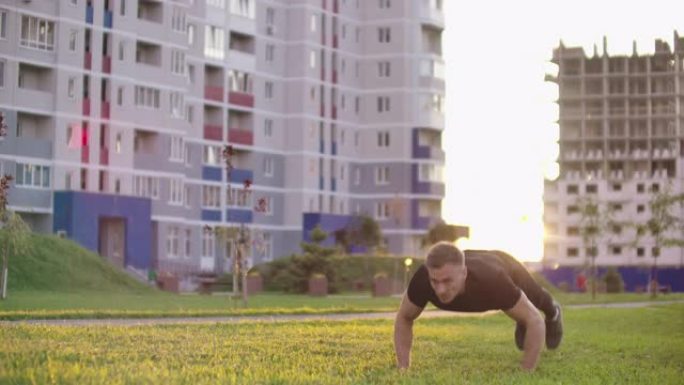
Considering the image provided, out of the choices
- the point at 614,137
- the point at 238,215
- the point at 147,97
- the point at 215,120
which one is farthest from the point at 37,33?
the point at 614,137

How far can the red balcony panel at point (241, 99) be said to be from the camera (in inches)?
4129

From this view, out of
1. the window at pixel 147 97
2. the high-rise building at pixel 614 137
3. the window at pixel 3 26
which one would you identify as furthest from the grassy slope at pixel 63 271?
the high-rise building at pixel 614 137

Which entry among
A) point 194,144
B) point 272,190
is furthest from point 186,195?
point 272,190

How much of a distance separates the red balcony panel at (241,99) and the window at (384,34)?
14.8 m

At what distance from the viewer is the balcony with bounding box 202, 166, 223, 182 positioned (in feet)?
334

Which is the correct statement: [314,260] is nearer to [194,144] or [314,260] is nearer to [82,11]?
[82,11]

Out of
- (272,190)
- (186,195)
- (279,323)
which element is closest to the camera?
(279,323)

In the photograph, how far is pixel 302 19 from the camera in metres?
110

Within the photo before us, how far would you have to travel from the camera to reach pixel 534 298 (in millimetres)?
18203

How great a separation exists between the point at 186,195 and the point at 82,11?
20120 mm

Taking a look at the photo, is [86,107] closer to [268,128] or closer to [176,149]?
[176,149]

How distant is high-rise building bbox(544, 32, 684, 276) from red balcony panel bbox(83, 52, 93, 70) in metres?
86.7

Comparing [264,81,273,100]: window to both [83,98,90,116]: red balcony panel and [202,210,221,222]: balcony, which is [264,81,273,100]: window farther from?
[83,98,90,116]: red balcony panel

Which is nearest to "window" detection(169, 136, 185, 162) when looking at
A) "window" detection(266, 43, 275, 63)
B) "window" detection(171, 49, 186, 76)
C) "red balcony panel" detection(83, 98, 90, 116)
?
"window" detection(171, 49, 186, 76)
